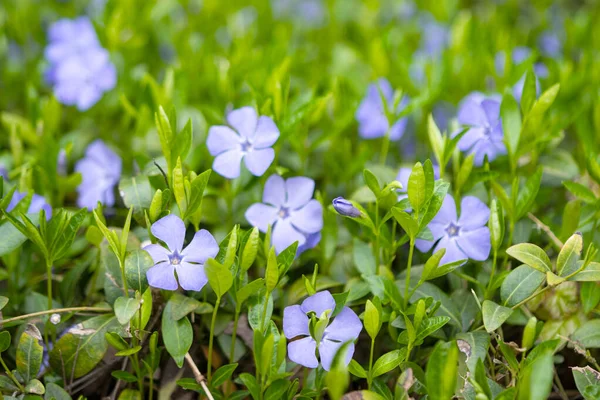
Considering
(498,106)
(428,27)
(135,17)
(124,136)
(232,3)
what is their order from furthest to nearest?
(232,3)
(428,27)
(135,17)
(124,136)
(498,106)

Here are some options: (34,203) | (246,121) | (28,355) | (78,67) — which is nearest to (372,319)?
(246,121)

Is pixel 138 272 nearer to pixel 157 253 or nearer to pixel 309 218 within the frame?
pixel 157 253

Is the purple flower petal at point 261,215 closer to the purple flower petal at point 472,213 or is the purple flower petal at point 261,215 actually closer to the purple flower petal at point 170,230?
the purple flower petal at point 170,230

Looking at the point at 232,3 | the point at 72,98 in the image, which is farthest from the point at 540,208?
the point at 232,3

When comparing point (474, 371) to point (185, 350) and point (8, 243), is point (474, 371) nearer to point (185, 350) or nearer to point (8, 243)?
point (185, 350)

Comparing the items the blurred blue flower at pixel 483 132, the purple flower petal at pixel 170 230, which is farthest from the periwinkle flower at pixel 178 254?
the blurred blue flower at pixel 483 132
